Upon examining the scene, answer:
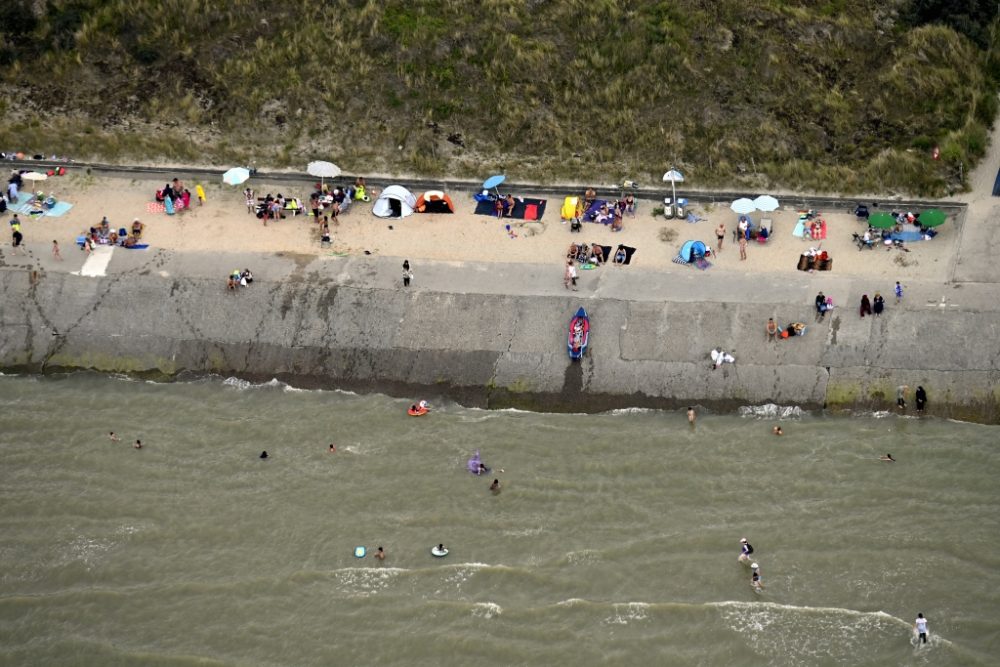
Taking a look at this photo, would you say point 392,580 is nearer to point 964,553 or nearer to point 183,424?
point 183,424

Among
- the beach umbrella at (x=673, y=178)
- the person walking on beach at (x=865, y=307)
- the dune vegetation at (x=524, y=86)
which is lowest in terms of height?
the person walking on beach at (x=865, y=307)

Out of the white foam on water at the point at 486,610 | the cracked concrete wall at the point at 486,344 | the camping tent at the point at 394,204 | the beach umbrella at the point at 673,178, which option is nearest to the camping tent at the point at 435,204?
the camping tent at the point at 394,204

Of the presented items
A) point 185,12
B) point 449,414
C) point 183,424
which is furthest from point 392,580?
point 185,12

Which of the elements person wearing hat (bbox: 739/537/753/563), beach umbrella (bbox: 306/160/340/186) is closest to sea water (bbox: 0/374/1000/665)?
person wearing hat (bbox: 739/537/753/563)

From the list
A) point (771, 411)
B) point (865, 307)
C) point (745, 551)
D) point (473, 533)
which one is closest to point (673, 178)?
point (865, 307)

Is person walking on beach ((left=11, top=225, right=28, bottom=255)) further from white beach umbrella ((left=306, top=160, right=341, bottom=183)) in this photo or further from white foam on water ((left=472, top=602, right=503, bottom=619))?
white foam on water ((left=472, top=602, right=503, bottom=619))

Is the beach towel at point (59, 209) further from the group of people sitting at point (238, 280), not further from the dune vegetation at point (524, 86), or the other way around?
the group of people sitting at point (238, 280)
